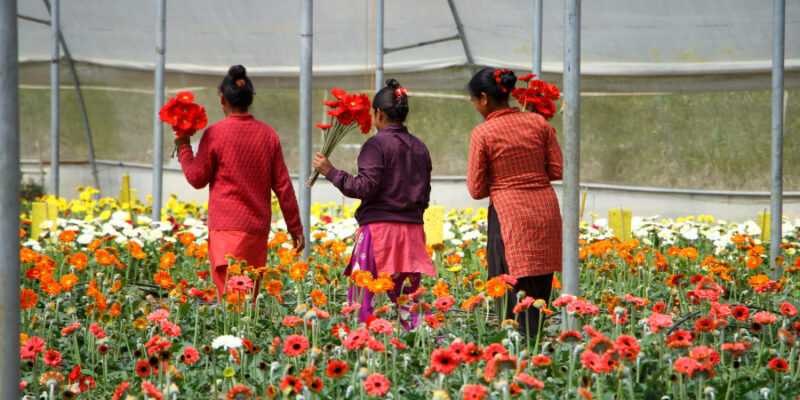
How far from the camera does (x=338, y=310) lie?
3889 mm

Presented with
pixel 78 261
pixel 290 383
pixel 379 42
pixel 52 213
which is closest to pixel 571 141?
pixel 290 383

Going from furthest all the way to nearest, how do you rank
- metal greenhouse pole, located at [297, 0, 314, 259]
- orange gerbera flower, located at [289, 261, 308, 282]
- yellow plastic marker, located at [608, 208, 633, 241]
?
yellow plastic marker, located at [608, 208, 633, 241]
metal greenhouse pole, located at [297, 0, 314, 259]
orange gerbera flower, located at [289, 261, 308, 282]

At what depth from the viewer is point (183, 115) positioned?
3.38 metres

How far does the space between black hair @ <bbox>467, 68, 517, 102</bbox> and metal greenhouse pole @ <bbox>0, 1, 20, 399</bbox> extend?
174 centimetres

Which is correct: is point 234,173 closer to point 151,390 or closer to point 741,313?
point 151,390

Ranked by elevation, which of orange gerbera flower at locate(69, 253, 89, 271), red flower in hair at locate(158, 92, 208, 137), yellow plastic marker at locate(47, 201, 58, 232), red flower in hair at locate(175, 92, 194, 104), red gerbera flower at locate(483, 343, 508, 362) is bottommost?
red gerbera flower at locate(483, 343, 508, 362)

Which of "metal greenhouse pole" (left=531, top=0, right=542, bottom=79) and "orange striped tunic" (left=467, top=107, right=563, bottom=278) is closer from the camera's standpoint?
"orange striped tunic" (left=467, top=107, right=563, bottom=278)

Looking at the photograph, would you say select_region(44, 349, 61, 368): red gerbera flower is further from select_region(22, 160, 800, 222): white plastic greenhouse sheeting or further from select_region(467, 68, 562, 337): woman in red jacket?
select_region(22, 160, 800, 222): white plastic greenhouse sheeting

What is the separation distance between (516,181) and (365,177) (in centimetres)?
53

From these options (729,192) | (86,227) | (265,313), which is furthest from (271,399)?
(729,192)

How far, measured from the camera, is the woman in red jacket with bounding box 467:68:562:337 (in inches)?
122

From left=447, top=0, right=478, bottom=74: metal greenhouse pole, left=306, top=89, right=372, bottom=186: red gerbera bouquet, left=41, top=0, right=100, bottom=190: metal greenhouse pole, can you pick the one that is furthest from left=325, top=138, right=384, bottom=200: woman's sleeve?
left=41, top=0, right=100, bottom=190: metal greenhouse pole

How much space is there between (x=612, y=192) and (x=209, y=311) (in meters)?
6.61

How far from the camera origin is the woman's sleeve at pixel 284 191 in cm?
345
